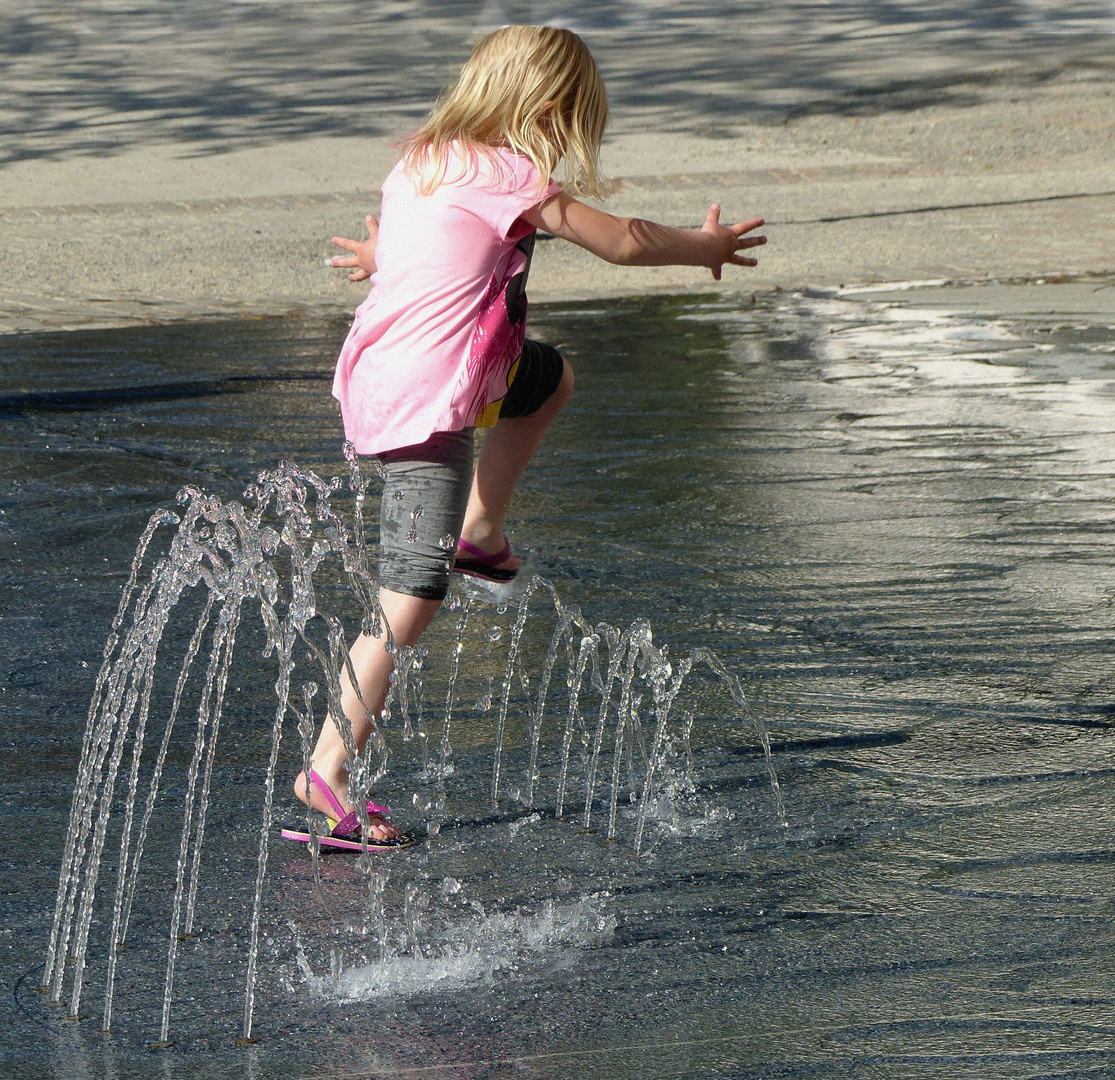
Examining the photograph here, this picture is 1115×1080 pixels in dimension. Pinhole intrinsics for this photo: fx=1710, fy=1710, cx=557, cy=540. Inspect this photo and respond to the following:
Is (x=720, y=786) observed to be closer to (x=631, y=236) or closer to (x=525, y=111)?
A: (x=631, y=236)

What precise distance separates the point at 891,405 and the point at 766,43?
15.7 m

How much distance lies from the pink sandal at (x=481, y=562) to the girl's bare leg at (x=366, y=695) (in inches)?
24.3

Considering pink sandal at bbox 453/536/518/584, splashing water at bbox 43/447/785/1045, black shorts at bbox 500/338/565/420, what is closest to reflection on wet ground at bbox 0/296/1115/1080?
splashing water at bbox 43/447/785/1045

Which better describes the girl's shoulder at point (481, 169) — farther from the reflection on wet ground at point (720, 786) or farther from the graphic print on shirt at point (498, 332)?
the reflection on wet ground at point (720, 786)

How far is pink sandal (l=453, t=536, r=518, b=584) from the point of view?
3.93m

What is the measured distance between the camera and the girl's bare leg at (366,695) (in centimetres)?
325

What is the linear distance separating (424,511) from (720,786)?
844mm

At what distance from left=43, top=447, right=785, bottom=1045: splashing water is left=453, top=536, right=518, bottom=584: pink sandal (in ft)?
0.64

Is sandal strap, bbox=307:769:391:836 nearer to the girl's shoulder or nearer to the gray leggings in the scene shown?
the gray leggings

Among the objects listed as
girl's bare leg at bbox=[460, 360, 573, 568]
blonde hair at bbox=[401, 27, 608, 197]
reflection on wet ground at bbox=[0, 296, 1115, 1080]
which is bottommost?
reflection on wet ground at bbox=[0, 296, 1115, 1080]

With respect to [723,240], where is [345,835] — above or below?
below

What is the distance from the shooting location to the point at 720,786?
3.50 metres

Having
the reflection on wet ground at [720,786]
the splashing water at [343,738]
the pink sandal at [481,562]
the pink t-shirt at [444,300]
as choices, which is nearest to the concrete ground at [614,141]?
the reflection on wet ground at [720,786]

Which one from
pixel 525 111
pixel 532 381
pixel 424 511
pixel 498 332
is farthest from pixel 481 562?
pixel 525 111
